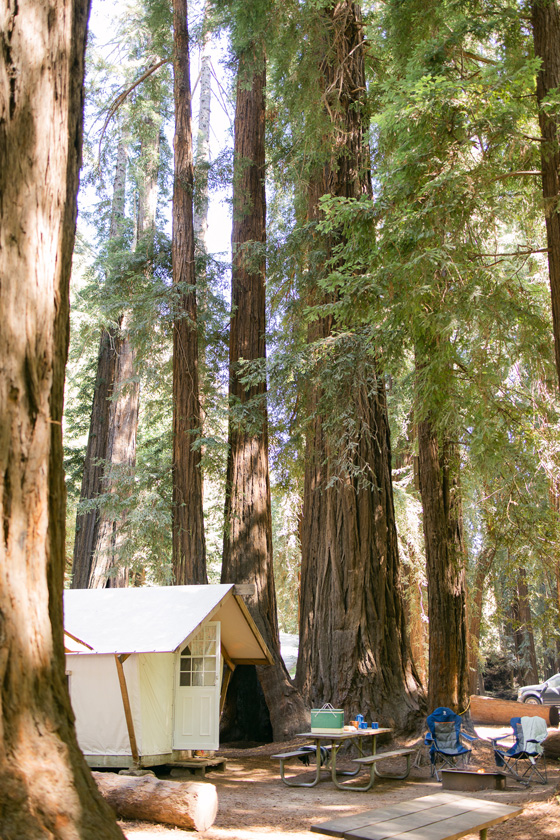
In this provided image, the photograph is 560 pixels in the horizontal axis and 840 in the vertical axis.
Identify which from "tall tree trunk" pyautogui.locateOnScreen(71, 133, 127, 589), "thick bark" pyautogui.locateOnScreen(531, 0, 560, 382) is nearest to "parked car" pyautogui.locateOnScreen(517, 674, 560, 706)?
"tall tree trunk" pyautogui.locateOnScreen(71, 133, 127, 589)

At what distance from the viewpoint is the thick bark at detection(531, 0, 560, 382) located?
23.1 ft

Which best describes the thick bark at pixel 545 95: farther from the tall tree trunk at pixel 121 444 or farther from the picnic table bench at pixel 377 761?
the tall tree trunk at pixel 121 444

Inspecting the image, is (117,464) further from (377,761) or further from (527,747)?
(527,747)

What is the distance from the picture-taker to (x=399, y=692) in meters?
10.6

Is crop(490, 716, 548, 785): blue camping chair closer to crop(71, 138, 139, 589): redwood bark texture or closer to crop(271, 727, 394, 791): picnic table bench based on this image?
crop(271, 727, 394, 791): picnic table bench

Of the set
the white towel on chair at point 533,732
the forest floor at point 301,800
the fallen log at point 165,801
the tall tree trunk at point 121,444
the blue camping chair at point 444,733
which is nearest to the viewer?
the forest floor at point 301,800

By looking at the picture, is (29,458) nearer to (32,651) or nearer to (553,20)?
(32,651)

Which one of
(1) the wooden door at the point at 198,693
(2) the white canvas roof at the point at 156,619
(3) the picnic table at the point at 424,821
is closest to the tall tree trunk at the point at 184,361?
(2) the white canvas roof at the point at 156,619

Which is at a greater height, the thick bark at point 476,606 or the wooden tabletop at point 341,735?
the thick bark at point 476,606

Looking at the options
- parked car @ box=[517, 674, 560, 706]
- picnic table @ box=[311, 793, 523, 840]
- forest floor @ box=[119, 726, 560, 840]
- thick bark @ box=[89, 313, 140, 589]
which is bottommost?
parked car @ box=[517, 674, 560, 706]

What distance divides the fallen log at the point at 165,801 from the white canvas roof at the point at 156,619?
2020 mm

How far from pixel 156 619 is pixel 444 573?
3.86 m

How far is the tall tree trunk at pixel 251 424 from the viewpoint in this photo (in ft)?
38.5

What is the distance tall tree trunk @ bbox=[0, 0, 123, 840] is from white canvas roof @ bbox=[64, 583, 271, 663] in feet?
19.0
